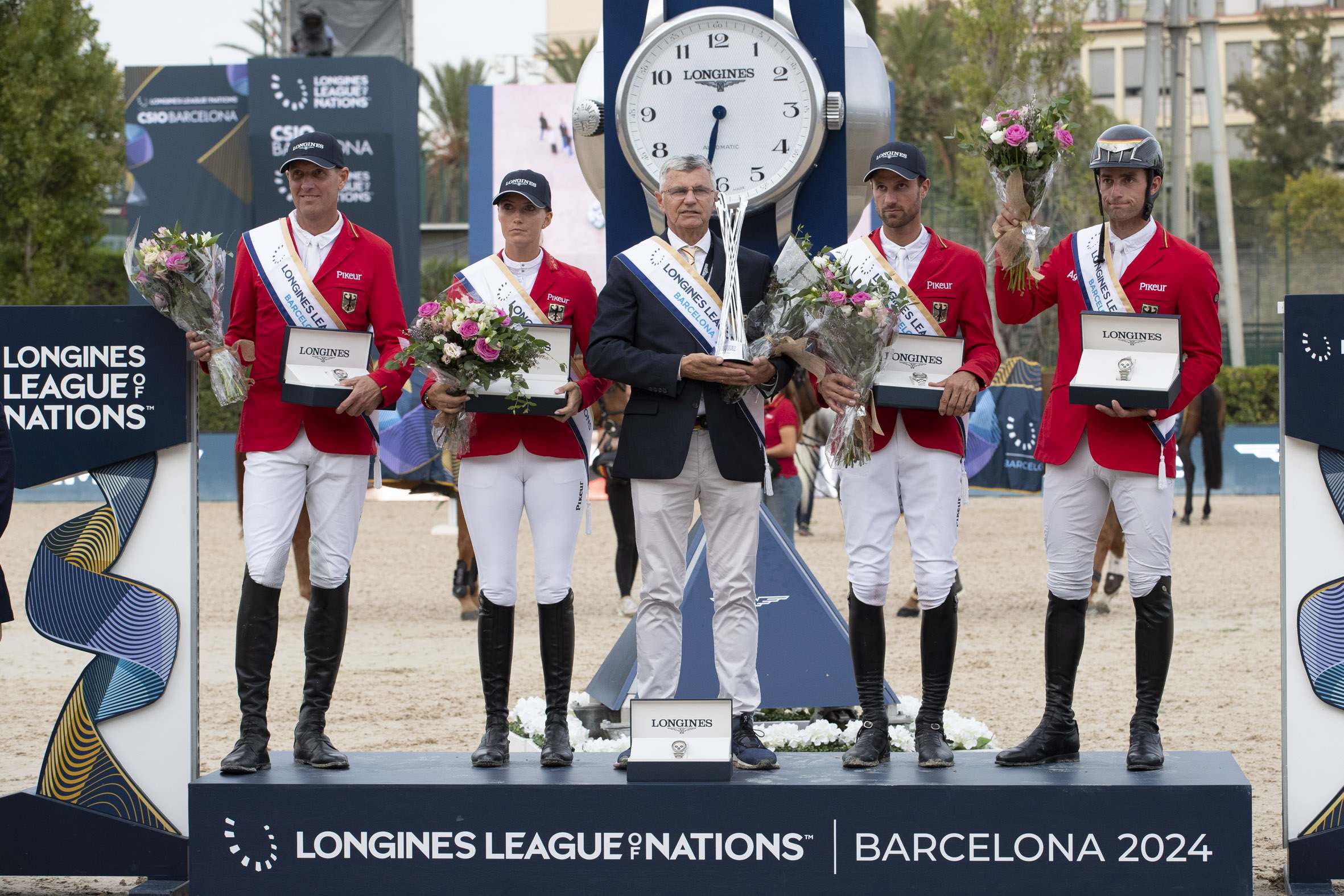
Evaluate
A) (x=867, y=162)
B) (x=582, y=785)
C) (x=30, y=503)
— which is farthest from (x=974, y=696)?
(x=30, y=503)

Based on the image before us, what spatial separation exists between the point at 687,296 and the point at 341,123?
1980cm

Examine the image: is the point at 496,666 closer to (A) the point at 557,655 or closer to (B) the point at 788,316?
(A) the point at 557,655

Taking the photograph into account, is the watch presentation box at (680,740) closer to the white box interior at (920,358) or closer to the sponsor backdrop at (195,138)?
the white box interior at (920,358)

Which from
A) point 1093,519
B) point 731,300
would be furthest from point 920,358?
point 1093,519

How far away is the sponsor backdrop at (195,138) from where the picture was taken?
24984 mm

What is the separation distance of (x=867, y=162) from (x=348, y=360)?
7.76 ft

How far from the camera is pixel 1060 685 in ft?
17.4

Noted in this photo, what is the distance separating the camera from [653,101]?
6352mm

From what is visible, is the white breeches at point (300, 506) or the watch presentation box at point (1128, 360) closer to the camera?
the watch presentation box at point (1128, 360)

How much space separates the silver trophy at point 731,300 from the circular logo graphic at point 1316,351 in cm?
191

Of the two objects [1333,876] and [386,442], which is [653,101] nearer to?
[1333,876]

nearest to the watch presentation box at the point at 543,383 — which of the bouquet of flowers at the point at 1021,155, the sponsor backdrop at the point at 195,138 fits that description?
the bouquet of flowers at the point at 1021,155

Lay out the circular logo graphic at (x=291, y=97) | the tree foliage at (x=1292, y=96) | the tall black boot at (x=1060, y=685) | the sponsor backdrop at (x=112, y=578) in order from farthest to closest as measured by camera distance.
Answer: the tree foliage at (x=1292, y=96)
the circular logo graphic at (x=291, y=97)
the sponsor backdrop at (x=112, y=578)
the tall black boot at (x=1060, y=685)

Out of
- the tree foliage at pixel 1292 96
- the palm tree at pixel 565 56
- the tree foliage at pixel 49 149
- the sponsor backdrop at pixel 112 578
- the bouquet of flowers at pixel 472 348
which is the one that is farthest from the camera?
the tree foliage at pixel 1292 96
